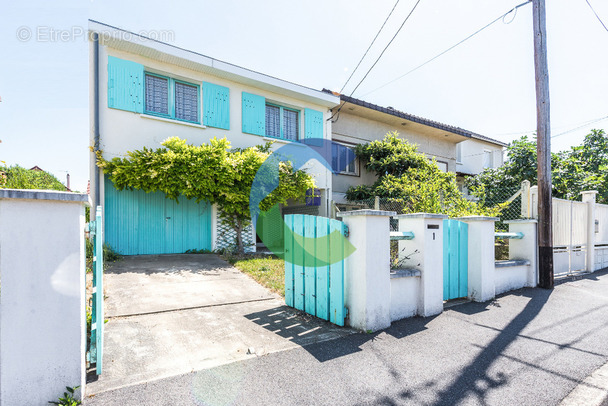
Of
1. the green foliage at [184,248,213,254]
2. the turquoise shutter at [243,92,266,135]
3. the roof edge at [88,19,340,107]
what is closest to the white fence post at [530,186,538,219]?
the roof edge at [88,19,340,107]

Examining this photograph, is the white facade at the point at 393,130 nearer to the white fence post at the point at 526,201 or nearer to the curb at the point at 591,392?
the white fence post at the point at 526,201

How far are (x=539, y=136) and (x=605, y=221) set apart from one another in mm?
5184

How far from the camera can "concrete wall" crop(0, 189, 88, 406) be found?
207cm

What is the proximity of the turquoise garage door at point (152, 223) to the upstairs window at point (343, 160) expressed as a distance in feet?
17.8

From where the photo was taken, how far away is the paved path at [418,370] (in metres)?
2.44

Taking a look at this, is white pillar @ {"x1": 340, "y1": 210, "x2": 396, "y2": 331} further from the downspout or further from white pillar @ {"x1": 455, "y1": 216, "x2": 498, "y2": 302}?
the downspout

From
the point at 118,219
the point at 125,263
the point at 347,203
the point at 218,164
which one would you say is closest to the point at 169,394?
the point at 125,263

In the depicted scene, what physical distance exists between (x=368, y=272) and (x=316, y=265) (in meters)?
0.77

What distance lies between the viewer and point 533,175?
10102 mm

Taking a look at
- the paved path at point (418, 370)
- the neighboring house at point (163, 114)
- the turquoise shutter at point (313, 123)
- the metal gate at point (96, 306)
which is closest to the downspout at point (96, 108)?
the neighboring house at point (163, 114)

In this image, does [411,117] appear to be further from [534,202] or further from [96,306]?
[96,306]

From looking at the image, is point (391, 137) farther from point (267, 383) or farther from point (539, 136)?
point (267, 383)

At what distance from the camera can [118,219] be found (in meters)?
7.93

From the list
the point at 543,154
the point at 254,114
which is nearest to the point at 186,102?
the point at 254,114
